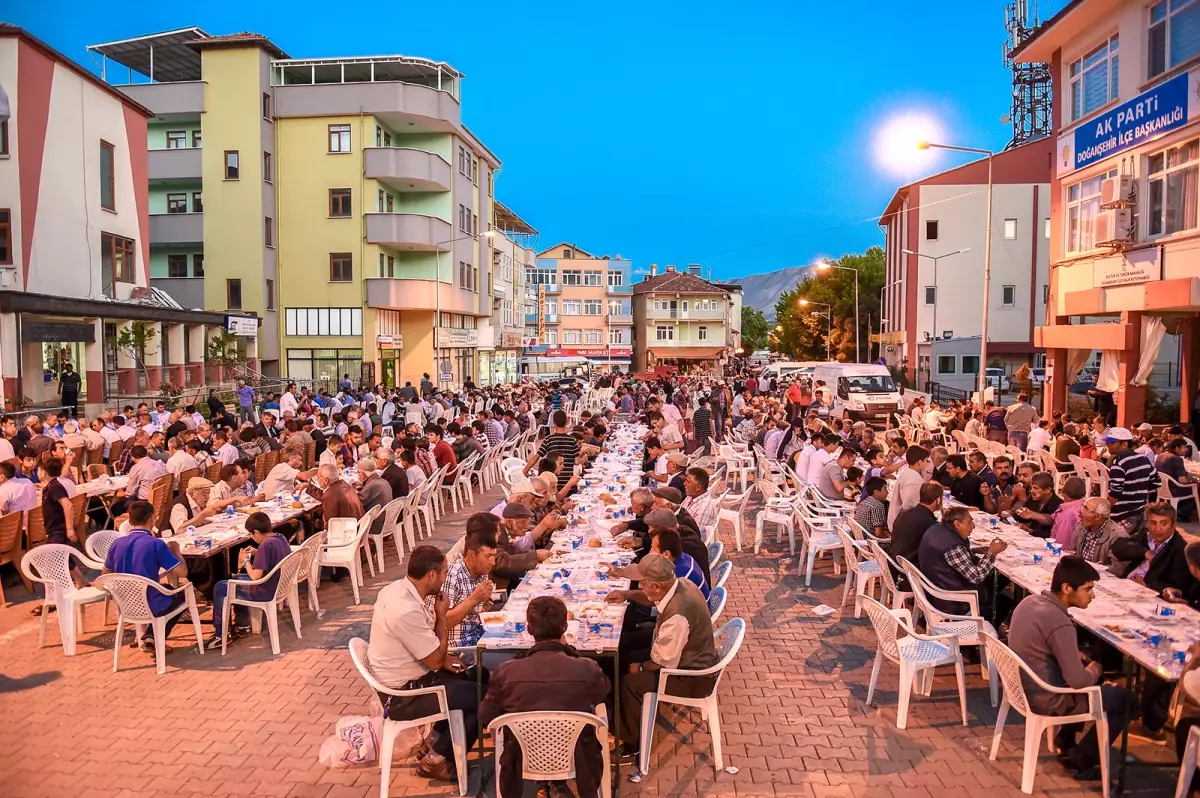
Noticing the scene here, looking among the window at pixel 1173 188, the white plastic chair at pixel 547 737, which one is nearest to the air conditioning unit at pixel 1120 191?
the window at pixel 1173 188

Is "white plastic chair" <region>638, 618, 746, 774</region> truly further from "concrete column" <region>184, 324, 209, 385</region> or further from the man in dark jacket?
"concrete column" <region>184, 324, 209, 385</region>

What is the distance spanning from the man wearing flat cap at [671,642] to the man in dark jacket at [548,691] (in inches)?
32.0

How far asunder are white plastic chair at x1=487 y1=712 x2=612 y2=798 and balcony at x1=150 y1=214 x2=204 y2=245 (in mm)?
39431

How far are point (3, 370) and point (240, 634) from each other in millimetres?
16156

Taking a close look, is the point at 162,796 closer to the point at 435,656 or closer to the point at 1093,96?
the point at 435,656

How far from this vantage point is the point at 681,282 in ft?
287

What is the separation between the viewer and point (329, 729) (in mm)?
6887

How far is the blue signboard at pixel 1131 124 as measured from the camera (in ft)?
59.3

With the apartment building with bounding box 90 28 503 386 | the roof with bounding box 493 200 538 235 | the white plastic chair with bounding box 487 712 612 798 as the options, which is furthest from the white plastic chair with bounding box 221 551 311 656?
the roof with bounding box 493 200 538 235

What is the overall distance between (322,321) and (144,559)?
112ft

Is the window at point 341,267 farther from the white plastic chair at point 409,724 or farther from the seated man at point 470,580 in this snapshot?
the white plastic chair at point 409,724

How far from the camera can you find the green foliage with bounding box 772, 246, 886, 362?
71.1 metres

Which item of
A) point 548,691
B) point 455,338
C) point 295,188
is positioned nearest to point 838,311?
point 455,338

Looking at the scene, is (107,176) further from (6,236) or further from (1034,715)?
(1034,715)
